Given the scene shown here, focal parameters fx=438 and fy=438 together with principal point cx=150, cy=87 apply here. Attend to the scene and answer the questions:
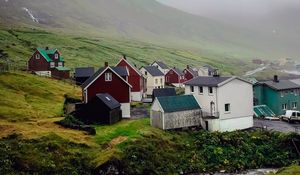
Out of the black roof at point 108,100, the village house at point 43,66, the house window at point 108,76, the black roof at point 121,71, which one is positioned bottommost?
the black roof at point 108,100

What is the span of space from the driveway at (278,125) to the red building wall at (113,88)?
22.8 meters

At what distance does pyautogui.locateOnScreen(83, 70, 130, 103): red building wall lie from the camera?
2992 inches

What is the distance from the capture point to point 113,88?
251 ft

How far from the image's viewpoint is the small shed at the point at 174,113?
213ft

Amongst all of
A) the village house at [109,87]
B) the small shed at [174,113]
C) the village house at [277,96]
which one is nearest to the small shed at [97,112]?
the small shed at [174,113]

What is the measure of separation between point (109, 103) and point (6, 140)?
19128 mm

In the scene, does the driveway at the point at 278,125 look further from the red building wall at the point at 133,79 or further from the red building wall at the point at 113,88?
the red building wall at the point at 133,79

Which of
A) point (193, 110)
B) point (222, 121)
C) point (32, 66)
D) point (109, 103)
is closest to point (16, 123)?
point (109, 103)

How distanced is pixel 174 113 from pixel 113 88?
15.3 m

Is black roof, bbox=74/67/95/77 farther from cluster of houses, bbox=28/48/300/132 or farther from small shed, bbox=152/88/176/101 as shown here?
cluster of houses, bbox=28/48/300/132

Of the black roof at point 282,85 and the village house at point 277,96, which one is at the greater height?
the black roof at point 282,85

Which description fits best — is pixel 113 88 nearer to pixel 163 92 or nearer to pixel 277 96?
pixel 163 92

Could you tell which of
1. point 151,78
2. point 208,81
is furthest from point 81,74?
point 208,81

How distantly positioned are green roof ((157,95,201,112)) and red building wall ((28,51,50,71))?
62.7 metres
